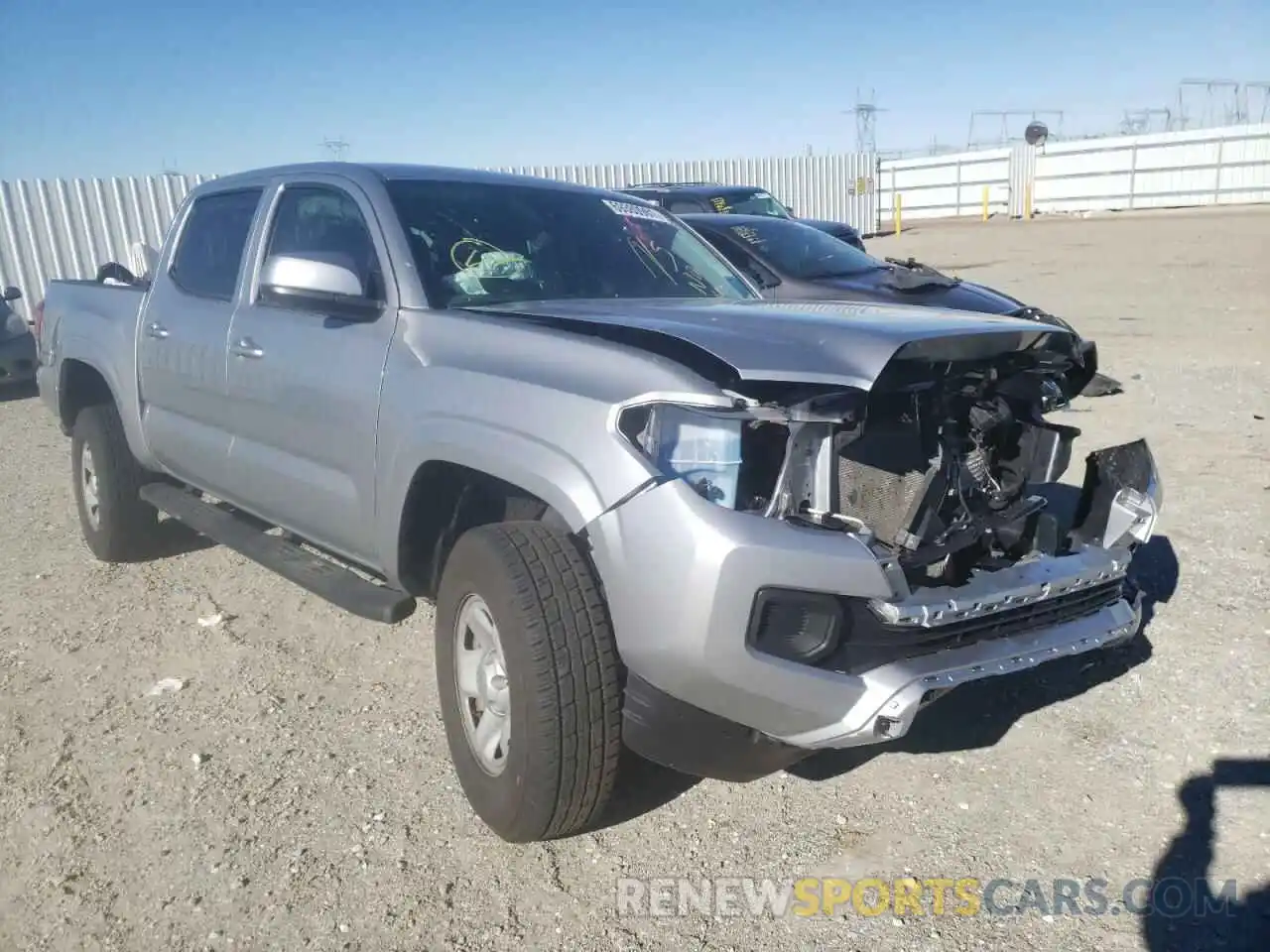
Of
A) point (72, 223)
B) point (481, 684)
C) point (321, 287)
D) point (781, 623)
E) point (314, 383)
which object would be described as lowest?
point (481, 684)

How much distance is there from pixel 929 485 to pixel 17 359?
10864mm

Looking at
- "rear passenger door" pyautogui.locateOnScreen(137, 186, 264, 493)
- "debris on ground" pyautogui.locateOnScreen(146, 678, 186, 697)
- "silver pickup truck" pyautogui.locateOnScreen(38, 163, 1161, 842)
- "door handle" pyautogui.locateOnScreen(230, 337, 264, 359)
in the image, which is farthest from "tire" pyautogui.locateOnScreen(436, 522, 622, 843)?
"rear passenger door" pyautogui.locateOnScreen(137, 186, 264, 493)

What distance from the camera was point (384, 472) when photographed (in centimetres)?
320

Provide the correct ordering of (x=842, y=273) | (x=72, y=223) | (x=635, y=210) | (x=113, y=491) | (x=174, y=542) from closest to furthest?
1. (x=635, y=210)
2. (x=113, y=491)
3. (x=174, y=542)
4. (x=842, y=273)
5. (x=72, y=223)

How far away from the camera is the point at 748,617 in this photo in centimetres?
234

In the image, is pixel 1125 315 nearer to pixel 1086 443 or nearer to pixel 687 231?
pixel 1086 443

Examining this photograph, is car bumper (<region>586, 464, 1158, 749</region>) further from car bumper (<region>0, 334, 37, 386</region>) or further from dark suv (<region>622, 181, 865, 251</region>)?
car bumper (<region>0, 334, 37, 386</region>)

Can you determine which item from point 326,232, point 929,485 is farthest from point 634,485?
point 326,232

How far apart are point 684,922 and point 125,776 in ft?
6.21

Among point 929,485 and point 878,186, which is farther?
point 878,186

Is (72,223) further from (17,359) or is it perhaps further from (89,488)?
(89,488)

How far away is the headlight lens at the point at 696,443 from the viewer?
2479 millimetres

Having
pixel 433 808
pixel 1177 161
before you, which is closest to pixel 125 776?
pixel 433 808

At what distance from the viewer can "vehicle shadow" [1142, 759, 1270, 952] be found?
95.3 inches
